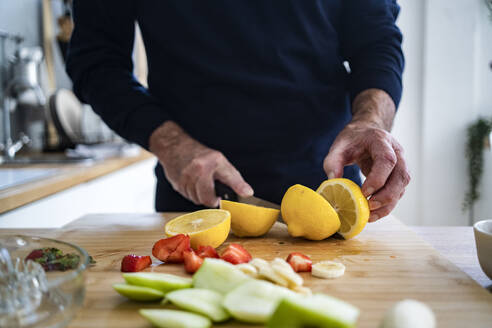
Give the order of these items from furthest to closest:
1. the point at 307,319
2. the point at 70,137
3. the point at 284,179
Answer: the point at 70,137, the point at 284,179, the point at 307,319

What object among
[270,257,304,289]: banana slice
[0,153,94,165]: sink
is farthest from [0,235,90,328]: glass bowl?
[0,153,94,165]: sink

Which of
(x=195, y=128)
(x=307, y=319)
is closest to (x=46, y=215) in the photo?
(x=195, y=128)

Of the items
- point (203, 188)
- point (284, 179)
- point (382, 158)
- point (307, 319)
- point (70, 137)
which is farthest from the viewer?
point (70, 137)

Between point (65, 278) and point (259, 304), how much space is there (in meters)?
0.23

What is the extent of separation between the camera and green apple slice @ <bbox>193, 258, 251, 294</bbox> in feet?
1.96

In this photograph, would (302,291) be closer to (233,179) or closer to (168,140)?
(233,179)

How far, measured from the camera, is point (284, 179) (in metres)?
1.22

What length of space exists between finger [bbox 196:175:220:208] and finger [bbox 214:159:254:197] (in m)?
0.02

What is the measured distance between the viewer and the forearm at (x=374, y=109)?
1.06 metres

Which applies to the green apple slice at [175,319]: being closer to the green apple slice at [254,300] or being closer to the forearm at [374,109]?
the green apple slice at [254,300]

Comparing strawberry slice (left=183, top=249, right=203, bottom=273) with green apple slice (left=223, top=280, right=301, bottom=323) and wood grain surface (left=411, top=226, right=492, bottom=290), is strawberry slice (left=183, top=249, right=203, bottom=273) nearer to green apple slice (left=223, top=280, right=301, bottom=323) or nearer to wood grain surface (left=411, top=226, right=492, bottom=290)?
green apple slice (left=223, top=280, right=301, bottom=323)

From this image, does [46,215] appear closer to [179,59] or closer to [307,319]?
[179,59]

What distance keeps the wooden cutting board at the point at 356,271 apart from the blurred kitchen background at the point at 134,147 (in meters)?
0.73

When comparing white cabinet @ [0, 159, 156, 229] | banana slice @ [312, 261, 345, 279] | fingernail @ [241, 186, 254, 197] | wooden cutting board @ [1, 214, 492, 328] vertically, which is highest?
fingernail @ [241, 186, 254, 197]
